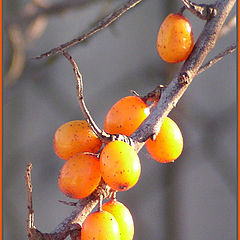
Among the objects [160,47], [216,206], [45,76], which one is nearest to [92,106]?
[45,76]

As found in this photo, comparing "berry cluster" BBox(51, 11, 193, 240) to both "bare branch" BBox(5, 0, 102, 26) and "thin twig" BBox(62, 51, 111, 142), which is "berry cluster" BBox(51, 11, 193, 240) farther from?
"bare branch" BBox(5, 0, 102, 26)

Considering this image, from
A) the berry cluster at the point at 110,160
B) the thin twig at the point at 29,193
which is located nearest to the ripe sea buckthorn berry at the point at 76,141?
the berry cluster at the point at 110,160

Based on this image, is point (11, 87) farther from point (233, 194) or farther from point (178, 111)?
point (233, 194)

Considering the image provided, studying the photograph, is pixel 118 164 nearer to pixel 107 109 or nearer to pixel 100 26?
pixel 100 26

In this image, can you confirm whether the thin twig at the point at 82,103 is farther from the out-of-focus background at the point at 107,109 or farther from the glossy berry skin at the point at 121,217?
the out-of-focus background at the point at 107,109

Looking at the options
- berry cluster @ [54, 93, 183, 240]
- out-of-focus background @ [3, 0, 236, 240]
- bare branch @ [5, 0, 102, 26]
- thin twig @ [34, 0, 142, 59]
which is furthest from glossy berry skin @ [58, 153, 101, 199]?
out-of-focus background @ [3, 0, 236, 240]

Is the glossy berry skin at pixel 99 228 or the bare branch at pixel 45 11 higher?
the bare branch at pixel 45 11
